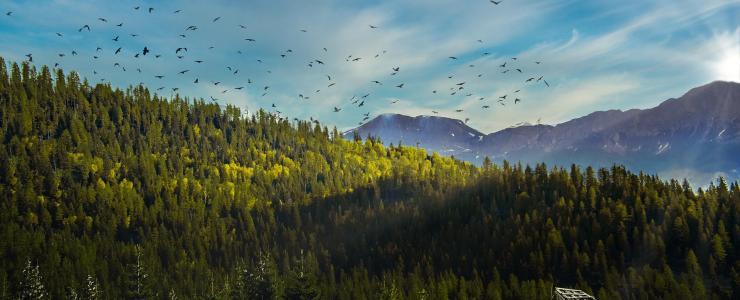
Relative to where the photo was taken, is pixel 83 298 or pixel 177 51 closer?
pixel 177 51

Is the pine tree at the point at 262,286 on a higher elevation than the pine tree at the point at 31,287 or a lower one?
lower

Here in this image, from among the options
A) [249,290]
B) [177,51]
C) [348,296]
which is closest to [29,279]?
[249,290]

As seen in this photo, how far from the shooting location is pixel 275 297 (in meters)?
149

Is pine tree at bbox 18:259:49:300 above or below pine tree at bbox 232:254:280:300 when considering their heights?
above

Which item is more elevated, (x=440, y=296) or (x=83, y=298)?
(x=83, y=298)

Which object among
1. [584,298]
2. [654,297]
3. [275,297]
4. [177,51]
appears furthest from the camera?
[654,297]

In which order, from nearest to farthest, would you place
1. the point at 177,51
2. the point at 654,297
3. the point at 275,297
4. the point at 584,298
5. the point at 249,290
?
1. the point at 584,298
2. the point at 177,51
3. the point at 275,297
4. the point at 249,290
5. the point at 654,297

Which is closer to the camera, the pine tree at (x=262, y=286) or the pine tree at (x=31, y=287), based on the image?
the pine tree at (x=31, y=287)

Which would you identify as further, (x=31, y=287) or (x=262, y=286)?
(x=262, y=286)

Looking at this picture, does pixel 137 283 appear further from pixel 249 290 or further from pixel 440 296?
pixel 440 296

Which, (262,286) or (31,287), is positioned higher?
(31,287)

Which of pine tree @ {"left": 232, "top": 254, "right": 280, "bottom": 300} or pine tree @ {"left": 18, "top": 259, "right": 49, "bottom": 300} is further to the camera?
pine tree @ {"left": 232, "top": 254, "right": 280, "bottom": 300}

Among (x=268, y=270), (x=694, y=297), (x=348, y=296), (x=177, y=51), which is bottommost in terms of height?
(x=694, y=297)

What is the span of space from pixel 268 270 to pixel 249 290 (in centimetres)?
1599
